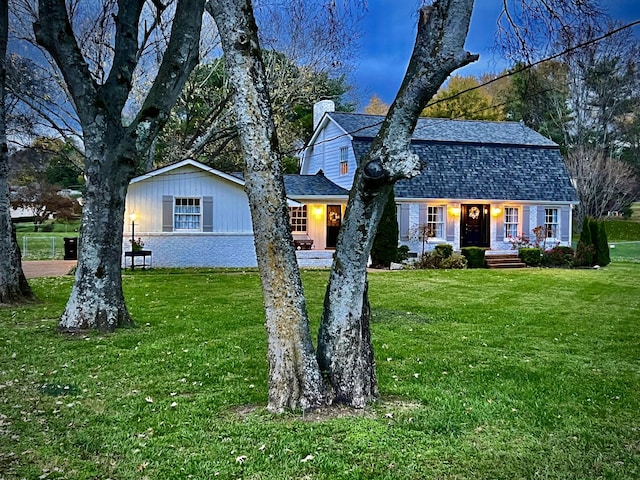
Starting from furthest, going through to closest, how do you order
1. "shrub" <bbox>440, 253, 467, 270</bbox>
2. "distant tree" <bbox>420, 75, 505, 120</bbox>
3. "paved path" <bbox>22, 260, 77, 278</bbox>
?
1. "distant tree" <bbox>420, 75, 505, 120</bbox>
2. "shrub" <bbox>440, 253, 467, 270</bbox>
3. "paved path" <bbox>22, 260, 77, 278</bbox>

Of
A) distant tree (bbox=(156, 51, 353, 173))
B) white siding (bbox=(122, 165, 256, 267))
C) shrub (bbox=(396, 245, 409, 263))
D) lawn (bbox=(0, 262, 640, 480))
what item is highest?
distant tree (bbox=(156, 51, 353, 173))

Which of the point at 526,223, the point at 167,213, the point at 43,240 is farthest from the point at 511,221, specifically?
the point at 43,240

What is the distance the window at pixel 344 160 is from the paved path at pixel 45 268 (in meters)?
9.77

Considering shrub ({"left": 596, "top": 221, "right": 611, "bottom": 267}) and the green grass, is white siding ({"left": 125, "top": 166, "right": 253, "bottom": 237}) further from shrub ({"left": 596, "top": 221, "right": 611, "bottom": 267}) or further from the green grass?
shrub ({"left": 596, "top": 221, "right": 611, "bottom": 267})

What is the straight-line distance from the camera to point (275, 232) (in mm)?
3965

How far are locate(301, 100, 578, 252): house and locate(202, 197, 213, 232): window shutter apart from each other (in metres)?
5.43

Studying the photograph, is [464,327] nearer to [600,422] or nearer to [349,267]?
[600,422]

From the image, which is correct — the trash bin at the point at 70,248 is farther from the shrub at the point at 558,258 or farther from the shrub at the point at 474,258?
the shrub at the point at 558,258

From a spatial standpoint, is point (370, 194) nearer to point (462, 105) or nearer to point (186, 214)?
point (186, 214)

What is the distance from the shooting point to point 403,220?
757 inches

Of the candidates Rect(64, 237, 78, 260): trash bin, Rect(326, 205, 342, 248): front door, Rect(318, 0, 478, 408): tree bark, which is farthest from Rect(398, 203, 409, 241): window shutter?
Rect(318, 0, 478, 408): tree bark

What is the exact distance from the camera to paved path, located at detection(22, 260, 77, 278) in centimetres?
1449

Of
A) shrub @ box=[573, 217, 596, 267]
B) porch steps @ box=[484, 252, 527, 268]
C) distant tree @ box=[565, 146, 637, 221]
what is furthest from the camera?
distant tree @ box=[565, 146, 637, 221]

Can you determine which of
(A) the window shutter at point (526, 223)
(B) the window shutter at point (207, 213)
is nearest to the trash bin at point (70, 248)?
(B) the window shutter at point (207, 213)
